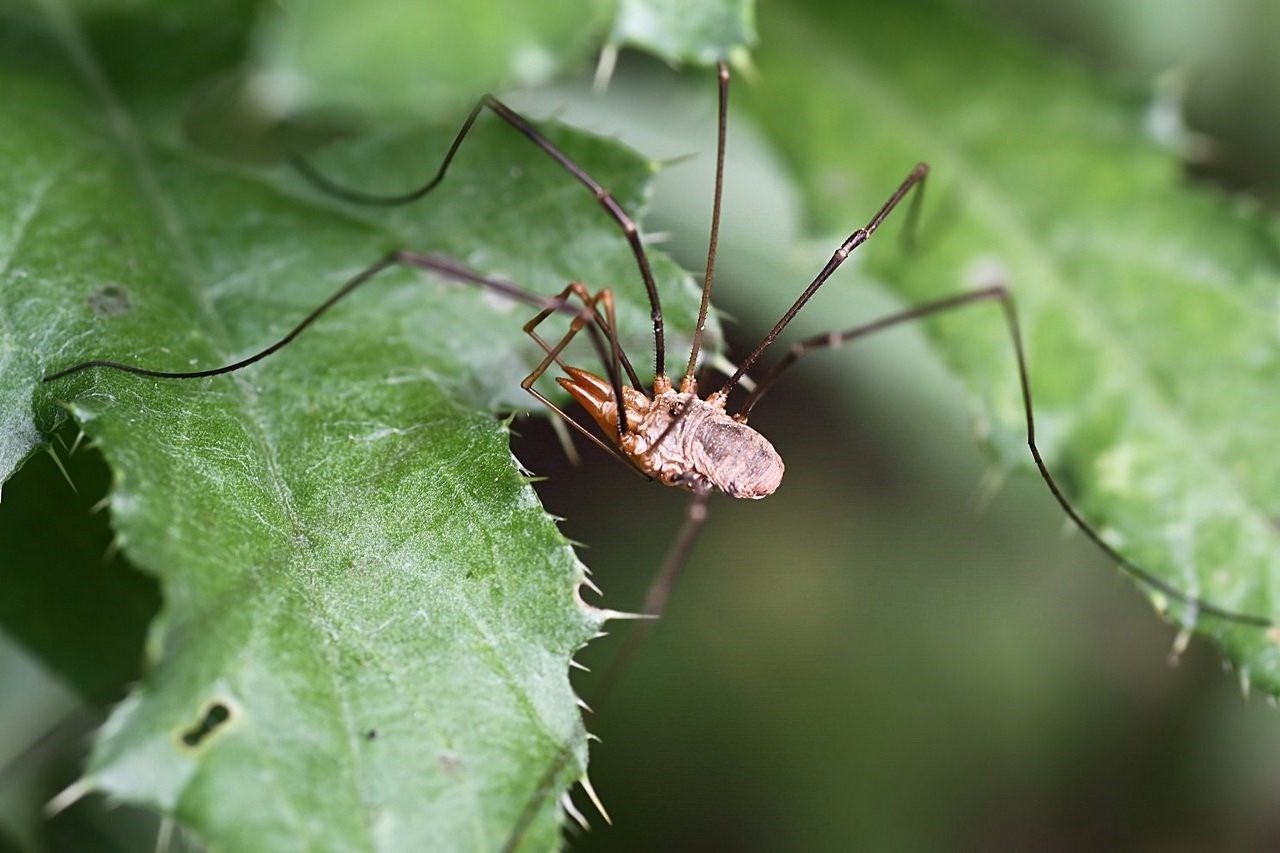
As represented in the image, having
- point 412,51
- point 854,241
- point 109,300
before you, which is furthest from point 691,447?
point 109,300

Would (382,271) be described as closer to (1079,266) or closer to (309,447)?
(309,447)

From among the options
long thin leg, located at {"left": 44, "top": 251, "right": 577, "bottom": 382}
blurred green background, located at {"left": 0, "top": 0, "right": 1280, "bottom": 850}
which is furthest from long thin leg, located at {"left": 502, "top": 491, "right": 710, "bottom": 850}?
long thin leg, located at {"left": 44, "top": 251, "right": 577, "bottom": 382}

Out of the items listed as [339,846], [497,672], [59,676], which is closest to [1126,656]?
[497,672]

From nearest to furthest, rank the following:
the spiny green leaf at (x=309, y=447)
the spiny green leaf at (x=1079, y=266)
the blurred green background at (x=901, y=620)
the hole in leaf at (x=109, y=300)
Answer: the spiny green leaf at (x=309, y=447), the hole in leaf at (x=109, y=300), the spiny green leaf at (x=1079, y=266), the blurred green background at (x=901, y=620)

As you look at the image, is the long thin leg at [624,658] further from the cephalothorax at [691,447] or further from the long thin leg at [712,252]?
the long thin leg at [712,252]

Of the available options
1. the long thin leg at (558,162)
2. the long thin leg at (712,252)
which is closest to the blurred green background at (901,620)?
the long thin leg at (712,252)

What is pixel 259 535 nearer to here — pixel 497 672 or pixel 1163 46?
pixel 497 672
